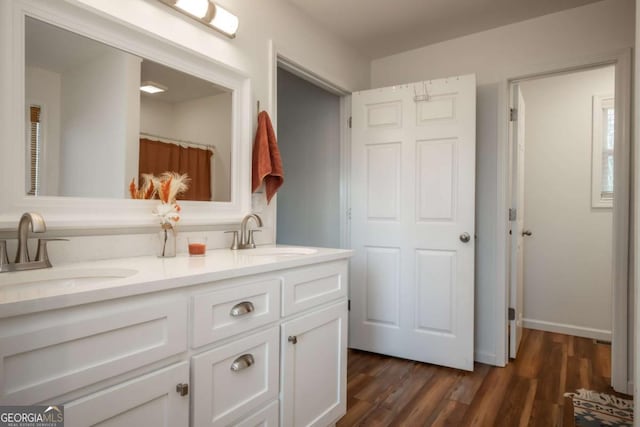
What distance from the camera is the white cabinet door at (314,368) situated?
4.60ft

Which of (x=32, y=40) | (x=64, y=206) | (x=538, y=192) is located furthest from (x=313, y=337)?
(x=538, y=192)

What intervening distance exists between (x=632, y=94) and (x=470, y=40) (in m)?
1.08

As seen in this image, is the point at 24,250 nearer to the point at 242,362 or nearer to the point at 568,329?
the point at 242,362

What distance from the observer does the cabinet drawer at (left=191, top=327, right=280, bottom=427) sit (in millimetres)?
1064

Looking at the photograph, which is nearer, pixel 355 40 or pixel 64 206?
pixel 64 206

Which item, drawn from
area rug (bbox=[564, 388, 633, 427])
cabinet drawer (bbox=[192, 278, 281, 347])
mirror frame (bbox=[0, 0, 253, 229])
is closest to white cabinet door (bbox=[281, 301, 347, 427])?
cabinet drawer (bbox=[192, 278, 281, 347])

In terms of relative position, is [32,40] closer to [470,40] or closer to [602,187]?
[470,40]

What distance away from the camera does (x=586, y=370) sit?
2457 millimetres

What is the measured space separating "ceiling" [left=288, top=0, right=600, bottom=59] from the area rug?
7.73ft

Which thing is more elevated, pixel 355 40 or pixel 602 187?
pixel 355 40

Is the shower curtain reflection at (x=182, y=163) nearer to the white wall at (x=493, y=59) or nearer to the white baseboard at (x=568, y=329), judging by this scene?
the white wall at (x=493, y=59)

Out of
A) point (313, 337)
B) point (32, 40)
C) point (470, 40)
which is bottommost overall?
point (313, 337)

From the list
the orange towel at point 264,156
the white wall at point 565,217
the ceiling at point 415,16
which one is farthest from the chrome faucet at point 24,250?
the white wall at point 565,217

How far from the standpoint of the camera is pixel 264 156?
6.35 ft
